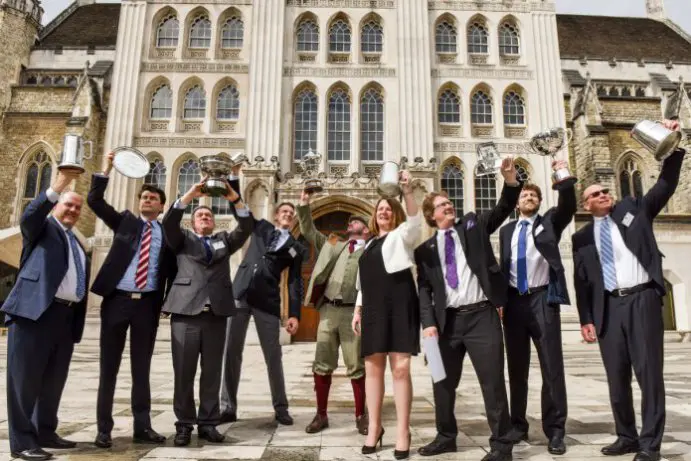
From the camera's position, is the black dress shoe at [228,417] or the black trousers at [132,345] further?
the black dress shoe at [228,417]

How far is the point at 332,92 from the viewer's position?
62.1 ft

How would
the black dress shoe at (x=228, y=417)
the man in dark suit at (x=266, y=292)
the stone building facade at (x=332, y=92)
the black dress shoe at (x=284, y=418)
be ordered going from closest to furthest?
the black dress shoe at (x=284, y=418) < the black dress shoe at (x=228, y=417) < the man in dark suit at (x=266, y=292) < the stone building facade at (x=332, y=92)

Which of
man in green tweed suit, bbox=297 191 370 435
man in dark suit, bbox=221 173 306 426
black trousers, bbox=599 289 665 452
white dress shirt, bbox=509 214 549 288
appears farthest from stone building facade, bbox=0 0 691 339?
black trousers, bbox=599 289 665 452

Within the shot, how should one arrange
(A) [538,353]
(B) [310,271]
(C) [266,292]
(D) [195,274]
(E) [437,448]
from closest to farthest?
(E) [437,448]
(A) [538,353]
(D) [195,274]
(C) [266,292]
(B) [310,271]

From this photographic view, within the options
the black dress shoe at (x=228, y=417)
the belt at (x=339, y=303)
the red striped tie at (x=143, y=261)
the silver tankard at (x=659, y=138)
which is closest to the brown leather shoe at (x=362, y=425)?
the belt at (x=339, y=303)

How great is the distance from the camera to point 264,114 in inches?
710

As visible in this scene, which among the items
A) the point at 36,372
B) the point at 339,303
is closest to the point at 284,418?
the point at 339,303

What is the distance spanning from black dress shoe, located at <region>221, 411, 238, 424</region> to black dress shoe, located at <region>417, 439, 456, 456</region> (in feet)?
6.75

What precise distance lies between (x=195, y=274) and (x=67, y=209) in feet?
3.89

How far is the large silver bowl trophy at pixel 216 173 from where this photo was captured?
4047 millimetres

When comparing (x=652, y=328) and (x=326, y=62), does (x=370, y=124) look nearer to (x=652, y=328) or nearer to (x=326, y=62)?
(x=326, y=62)

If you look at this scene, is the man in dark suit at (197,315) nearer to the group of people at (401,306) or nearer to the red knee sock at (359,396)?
the group of people at (401,306)

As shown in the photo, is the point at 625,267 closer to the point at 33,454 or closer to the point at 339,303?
the point at 339,303

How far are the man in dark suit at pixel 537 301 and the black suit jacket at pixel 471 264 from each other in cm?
31
